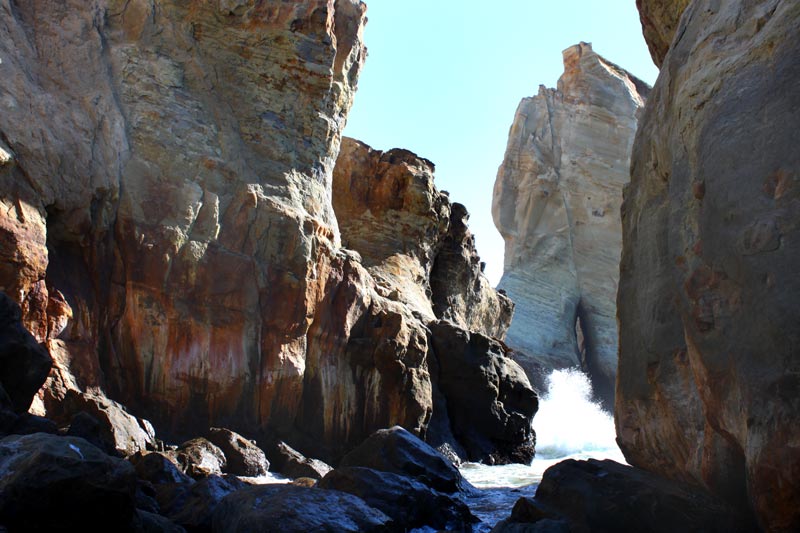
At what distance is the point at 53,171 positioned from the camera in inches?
560

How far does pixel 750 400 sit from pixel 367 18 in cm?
1896

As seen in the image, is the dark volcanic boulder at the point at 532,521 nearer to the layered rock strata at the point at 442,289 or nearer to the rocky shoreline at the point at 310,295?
the rocky shoreline at the point at 310,295

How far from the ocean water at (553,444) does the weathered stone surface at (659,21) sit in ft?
28.9

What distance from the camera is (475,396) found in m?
22.7

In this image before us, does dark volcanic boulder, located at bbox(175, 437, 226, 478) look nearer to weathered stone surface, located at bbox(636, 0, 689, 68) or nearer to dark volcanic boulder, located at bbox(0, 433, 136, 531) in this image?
dark volcanic boulder, located at bbox(0, 433, 136, 531)

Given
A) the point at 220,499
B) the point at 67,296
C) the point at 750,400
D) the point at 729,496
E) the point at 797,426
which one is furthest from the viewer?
the point at 67,296

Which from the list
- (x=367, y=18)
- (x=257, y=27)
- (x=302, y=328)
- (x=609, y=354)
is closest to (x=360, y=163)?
(x=367, y=18)

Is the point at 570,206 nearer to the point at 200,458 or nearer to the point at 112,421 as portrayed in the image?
the point at 200,458

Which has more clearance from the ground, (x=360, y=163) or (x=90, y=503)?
(x=360, y=163)

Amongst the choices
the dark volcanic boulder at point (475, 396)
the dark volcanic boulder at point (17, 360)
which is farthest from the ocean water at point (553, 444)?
the dark volcanic boulder at point (17, 360)

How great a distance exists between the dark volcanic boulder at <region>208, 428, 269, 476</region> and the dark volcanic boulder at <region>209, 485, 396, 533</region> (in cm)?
547

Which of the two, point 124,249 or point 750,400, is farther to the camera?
point 124,249

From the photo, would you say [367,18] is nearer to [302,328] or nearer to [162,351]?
[302,328]

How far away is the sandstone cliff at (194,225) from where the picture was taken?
14281 mm
